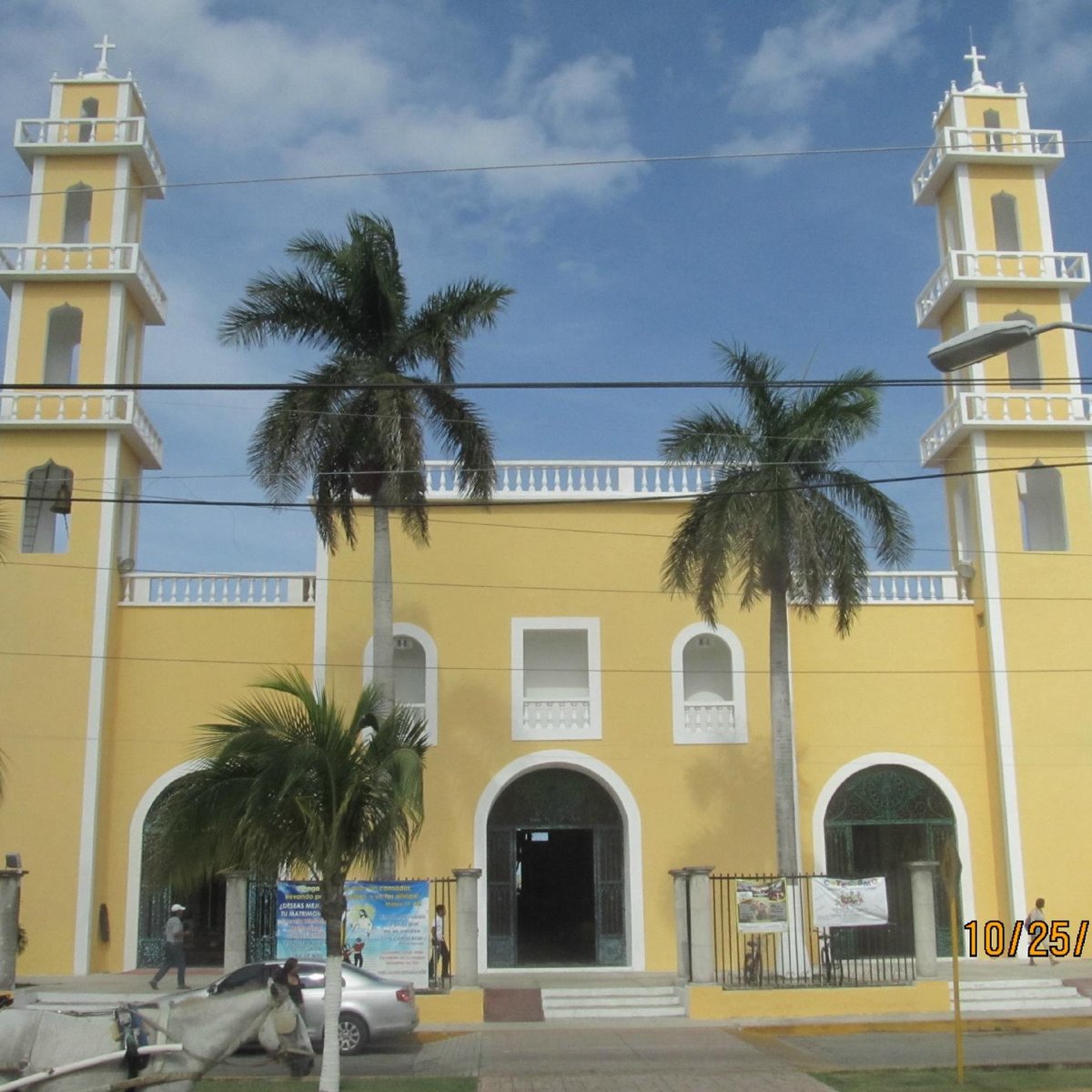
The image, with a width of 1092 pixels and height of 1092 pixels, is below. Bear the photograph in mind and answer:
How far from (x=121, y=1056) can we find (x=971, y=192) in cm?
2316

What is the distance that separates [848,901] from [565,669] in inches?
302

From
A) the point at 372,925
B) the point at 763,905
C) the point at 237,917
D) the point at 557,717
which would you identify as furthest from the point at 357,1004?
the point at 557,717

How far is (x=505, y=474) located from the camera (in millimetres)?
24469

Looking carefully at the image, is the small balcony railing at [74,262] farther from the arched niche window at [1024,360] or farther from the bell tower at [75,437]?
the arched niche window at [1024,360]

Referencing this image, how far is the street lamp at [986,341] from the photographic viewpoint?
1072cm

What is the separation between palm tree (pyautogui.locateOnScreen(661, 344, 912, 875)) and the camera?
20.1 meters

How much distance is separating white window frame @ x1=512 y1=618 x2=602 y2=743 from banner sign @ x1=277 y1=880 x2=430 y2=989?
606 cm

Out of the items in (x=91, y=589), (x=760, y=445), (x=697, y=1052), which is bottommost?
(x=697, y=1052)

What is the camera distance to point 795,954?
19641 millimetres

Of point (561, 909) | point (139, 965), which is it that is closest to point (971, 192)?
point (561, 909)

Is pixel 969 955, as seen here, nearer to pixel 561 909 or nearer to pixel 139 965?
Result: pixel 561 909

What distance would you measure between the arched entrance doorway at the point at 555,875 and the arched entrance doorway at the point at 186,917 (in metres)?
4.87

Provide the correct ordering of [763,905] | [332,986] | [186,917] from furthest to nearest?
[186,917]
[763,905]
[332,986]

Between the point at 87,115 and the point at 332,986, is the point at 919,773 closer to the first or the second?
the point at 332,986
